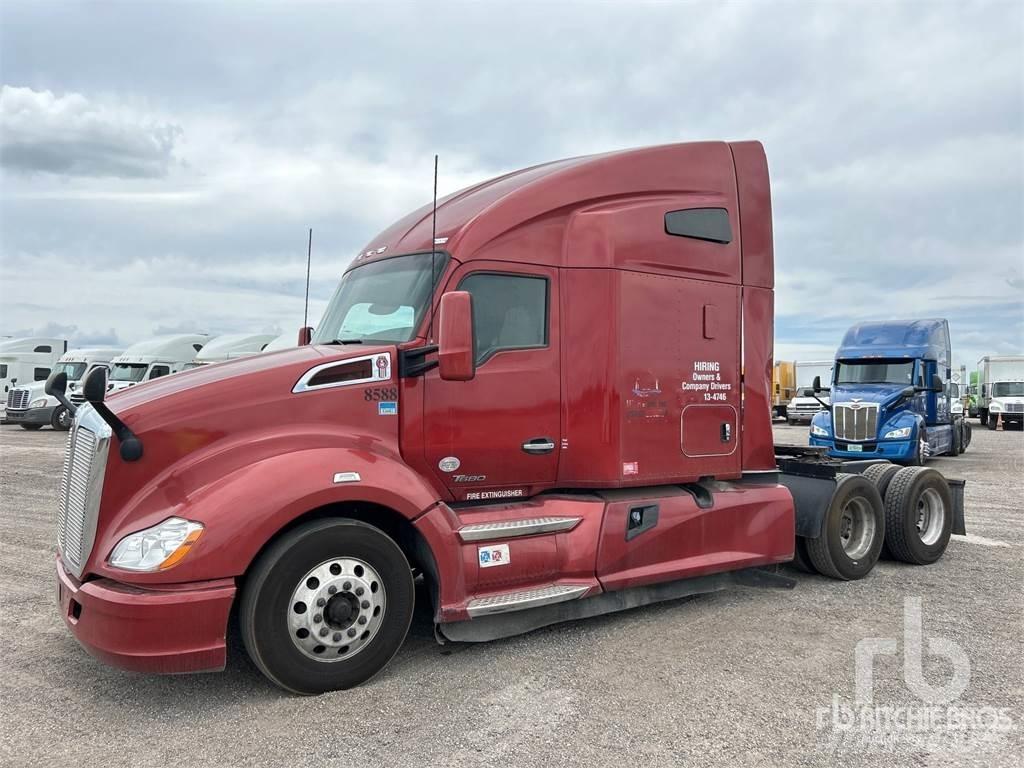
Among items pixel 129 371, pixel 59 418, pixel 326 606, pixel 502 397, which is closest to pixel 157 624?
pixel 326 606

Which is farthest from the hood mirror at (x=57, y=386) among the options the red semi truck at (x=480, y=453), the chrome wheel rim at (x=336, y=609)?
the chrome wheel rim at (x=336, y=609)

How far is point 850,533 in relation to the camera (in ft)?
22.8

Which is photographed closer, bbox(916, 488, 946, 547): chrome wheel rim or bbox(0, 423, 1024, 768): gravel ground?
bbox(0, 423, 1024, 768): gravel ground

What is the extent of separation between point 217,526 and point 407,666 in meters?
1.48

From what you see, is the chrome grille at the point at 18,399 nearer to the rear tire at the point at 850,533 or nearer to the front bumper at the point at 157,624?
the front bumper at the point at 157,624

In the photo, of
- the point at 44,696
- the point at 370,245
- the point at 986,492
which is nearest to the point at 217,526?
the point at 44,696

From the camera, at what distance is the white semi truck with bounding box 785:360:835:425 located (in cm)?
3478

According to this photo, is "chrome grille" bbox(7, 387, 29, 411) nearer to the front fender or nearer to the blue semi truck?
the blue semi truck

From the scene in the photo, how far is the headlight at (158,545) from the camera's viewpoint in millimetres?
3801

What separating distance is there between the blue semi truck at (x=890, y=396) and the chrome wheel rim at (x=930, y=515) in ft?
27.8

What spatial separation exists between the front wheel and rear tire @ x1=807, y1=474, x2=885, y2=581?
12.7 ft

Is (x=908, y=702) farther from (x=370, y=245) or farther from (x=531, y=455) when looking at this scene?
(x=370, y=245)

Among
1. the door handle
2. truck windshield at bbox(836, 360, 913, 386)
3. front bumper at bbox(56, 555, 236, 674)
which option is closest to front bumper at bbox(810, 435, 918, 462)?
truck windshield at bbox(836, 360, 913, 386)

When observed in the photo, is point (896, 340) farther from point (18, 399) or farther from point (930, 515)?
point (18, 399)
